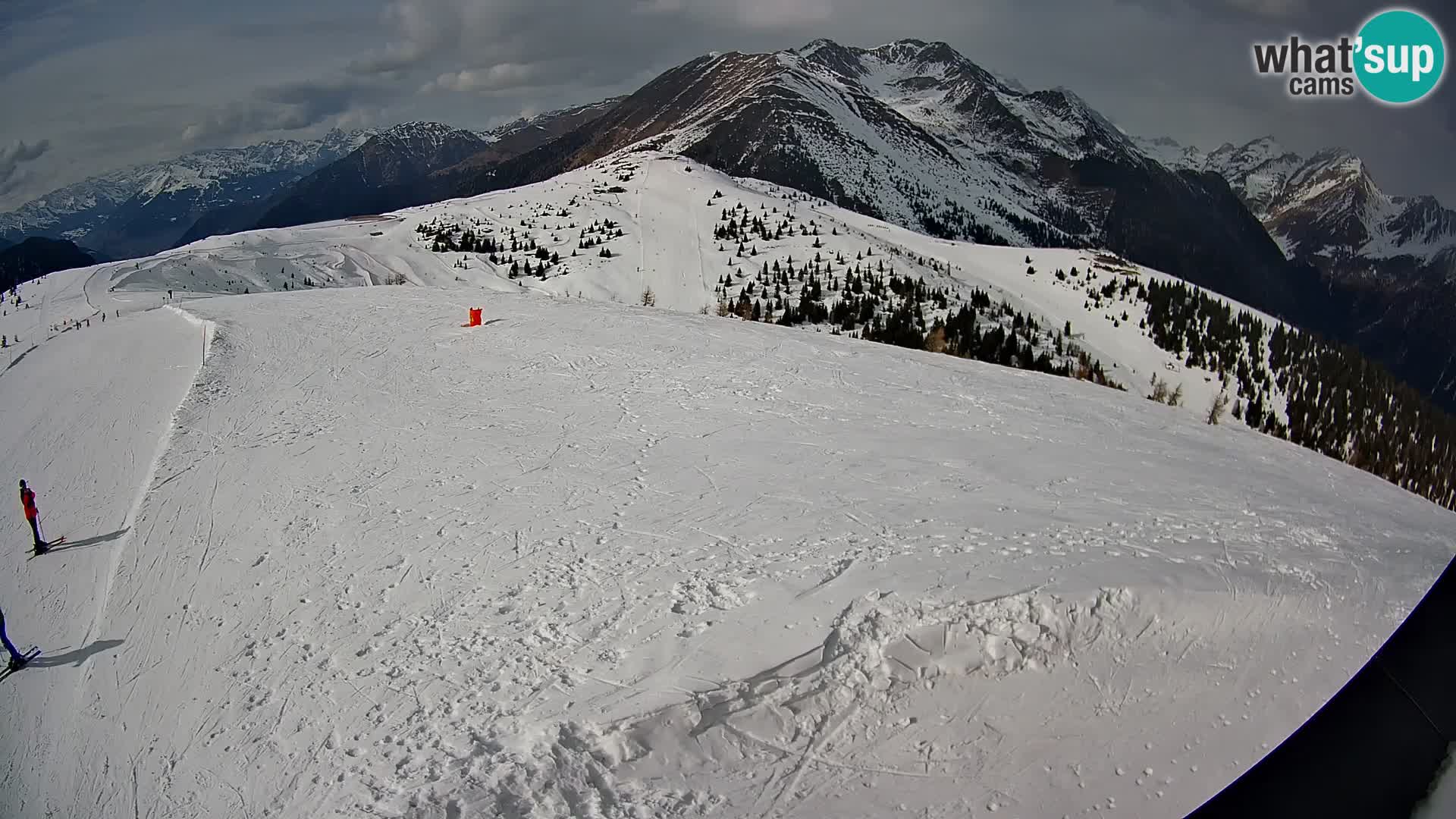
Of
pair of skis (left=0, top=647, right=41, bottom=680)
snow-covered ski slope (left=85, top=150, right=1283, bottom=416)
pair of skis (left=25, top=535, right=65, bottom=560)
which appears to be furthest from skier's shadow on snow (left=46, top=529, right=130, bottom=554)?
snow-covered ski slope (left=85, top=150, right=1283, bottom=416)

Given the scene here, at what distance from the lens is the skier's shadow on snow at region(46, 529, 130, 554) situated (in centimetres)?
1029

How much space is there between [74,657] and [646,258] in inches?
1419

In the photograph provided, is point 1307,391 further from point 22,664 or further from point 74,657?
point 22,664

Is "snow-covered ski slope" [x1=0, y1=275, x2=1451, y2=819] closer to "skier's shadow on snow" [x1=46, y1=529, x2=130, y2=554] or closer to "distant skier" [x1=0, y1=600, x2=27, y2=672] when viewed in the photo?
"skier's shadow on snow" [x1=46, y1=529, x2=130, y2=554]

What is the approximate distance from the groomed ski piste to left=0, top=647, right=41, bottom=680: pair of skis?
Result: 25cm

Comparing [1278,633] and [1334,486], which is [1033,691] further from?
[1334,486]

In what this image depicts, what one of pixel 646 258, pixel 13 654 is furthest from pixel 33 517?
pixel 646 258

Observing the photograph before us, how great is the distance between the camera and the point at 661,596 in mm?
8242

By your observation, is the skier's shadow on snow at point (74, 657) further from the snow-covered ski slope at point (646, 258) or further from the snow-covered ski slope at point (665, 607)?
the snow-covered ski slope at point (646, 258)

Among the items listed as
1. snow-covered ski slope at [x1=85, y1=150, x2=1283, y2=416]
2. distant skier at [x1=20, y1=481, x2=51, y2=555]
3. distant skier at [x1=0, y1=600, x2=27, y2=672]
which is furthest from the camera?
snow-covered ski slope at [x1=85, y1=150, x2=1283, y2=416]

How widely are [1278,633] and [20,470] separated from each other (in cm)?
2050

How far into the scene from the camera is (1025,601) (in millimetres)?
7961

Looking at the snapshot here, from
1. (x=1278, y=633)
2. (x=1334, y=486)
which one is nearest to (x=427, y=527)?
(x=1278, y=633)

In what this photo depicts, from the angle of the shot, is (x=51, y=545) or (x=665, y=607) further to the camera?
(x=51, y=545)
